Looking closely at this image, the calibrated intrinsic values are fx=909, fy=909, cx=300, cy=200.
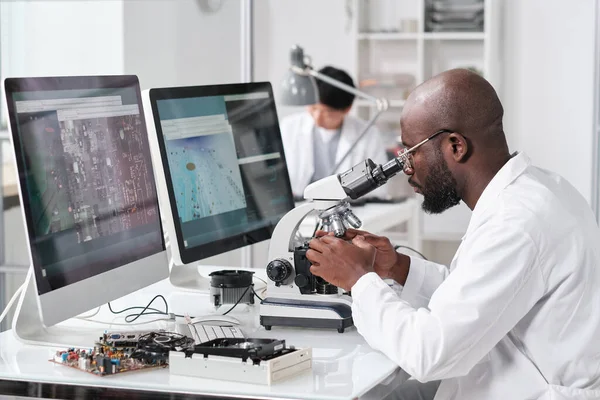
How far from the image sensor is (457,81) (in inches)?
60.8

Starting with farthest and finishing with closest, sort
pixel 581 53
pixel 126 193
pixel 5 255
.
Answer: pixel 581 53
pixel 5 255
pixel 126 193

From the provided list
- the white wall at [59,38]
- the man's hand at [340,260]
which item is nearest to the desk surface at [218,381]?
the man's hand at [340,260]

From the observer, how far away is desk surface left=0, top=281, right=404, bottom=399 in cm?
132

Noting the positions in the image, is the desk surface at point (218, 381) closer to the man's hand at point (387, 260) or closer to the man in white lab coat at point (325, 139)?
the man's hand at point (387, 260)

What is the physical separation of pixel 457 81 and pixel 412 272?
441 mm

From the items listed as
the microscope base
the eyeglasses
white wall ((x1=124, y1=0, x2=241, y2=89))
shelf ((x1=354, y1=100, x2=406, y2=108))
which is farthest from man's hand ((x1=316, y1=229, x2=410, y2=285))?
shelf ((x1=354, y1=100, x2=406, y2=108))

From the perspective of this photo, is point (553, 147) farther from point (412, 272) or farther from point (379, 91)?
point (412, 272)

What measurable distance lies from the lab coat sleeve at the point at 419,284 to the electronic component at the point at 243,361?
0.44 meters

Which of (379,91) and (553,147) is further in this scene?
(379,91)

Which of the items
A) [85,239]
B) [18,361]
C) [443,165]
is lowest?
[18,361]

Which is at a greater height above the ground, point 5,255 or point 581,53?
point 581,53

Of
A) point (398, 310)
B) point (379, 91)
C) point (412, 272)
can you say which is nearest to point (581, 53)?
point (379, 91)

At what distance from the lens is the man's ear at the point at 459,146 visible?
154 cm

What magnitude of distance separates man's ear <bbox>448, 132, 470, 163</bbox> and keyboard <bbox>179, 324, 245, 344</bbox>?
482mm
